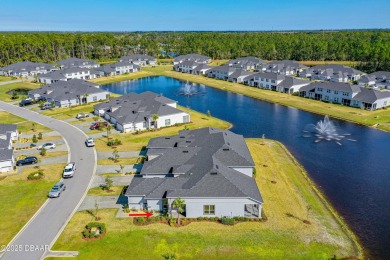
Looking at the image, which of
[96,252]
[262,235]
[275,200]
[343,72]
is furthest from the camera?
[343,72]

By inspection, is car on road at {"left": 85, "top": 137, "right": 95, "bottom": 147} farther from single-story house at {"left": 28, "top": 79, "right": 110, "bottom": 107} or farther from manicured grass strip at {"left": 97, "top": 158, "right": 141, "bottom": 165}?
single-story house at {"left": 28, "top": 79, "right": 110, "bottom": 107}

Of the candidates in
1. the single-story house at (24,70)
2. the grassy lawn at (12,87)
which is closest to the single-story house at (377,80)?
the grassy lawn at (12,87)

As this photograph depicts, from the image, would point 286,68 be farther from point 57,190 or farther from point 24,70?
point 57,190

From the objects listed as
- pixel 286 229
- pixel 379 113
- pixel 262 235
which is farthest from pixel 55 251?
pixel 379 113

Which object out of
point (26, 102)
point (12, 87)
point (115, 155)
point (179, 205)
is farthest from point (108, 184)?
point (12, 87)

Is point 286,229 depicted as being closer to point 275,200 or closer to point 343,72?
point 275,200

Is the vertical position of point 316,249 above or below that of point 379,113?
below

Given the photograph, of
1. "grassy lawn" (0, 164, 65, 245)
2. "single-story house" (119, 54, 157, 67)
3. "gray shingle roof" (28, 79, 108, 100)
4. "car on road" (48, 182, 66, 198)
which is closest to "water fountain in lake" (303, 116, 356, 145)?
"car on road" (48, 182, 66, 198)
